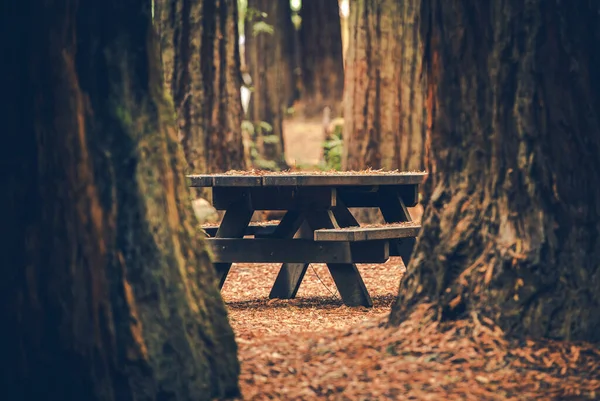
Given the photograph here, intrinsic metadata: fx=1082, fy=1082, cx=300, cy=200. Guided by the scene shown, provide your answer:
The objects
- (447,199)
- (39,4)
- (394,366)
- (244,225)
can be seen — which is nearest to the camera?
(39,4)

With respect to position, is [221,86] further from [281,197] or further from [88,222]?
[88,222]

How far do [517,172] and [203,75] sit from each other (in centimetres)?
715

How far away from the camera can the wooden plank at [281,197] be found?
8320mm

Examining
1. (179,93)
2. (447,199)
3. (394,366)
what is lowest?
(394,366)

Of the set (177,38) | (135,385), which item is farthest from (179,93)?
(135,385)

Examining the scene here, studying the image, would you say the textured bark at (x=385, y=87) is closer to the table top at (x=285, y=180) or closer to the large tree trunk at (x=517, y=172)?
the table top at (x=285, y=180)

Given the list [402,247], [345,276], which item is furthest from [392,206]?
[345,276]

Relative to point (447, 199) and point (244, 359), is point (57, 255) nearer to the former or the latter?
point (244, 359)

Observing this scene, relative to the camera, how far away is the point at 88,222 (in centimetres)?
486

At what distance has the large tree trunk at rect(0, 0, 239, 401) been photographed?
16.0 ft

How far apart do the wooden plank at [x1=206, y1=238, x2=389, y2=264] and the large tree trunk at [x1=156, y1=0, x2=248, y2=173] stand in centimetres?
384

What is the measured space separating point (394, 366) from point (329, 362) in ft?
1.13

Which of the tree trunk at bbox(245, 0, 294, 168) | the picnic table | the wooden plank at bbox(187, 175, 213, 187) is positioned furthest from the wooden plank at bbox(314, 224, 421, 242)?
the tree trunk at bbox(245, 0, 294, 168)

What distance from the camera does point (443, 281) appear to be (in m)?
5.86
